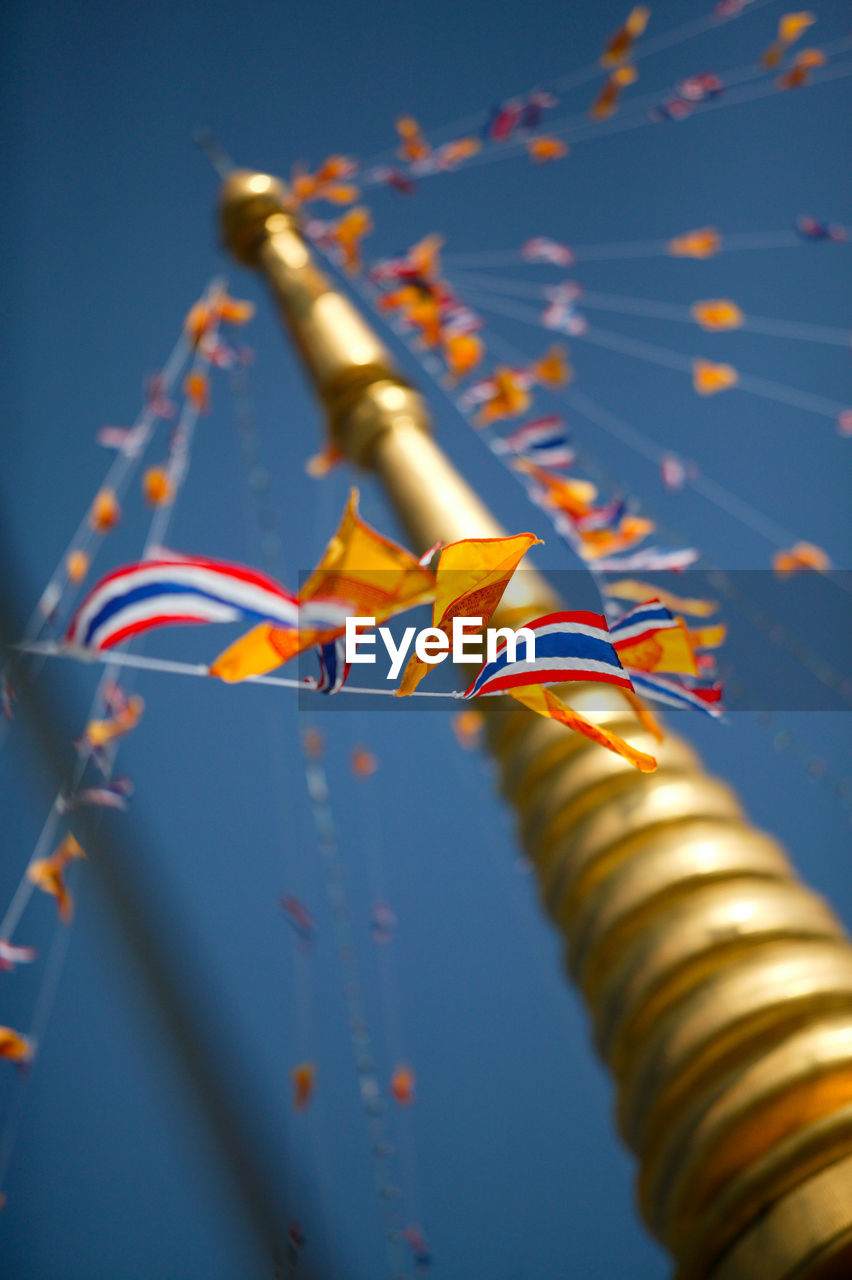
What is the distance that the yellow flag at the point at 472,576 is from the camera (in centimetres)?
341

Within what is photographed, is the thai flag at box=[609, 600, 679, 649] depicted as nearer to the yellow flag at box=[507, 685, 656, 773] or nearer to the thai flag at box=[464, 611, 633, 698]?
the thai flag at box=[464, 611, 633, 698]

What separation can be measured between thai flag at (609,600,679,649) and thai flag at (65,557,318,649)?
141 cm

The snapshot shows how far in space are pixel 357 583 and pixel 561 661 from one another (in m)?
0.82

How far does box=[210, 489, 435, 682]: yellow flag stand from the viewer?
3.54 meters

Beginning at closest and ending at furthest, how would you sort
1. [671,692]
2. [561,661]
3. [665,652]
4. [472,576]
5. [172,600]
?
[472,576]
[561,661]
[665,652]
[671,692]
[172,600]

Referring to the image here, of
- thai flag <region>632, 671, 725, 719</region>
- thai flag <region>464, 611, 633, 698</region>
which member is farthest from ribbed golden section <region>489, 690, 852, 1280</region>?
thai flag <region>464, 611, 633, 698</region>

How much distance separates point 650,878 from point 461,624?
1.28 m

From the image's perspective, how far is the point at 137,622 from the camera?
14.6 feet

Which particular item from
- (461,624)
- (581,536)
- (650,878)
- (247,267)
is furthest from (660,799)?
(247,267)

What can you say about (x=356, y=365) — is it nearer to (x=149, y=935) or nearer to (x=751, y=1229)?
(x=751, y=1229)

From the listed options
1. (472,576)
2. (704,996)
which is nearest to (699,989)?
(704,996)

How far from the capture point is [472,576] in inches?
136

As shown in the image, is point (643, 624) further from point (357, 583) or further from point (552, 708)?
point (357, 583)

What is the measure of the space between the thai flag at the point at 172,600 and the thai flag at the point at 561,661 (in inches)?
41.3
